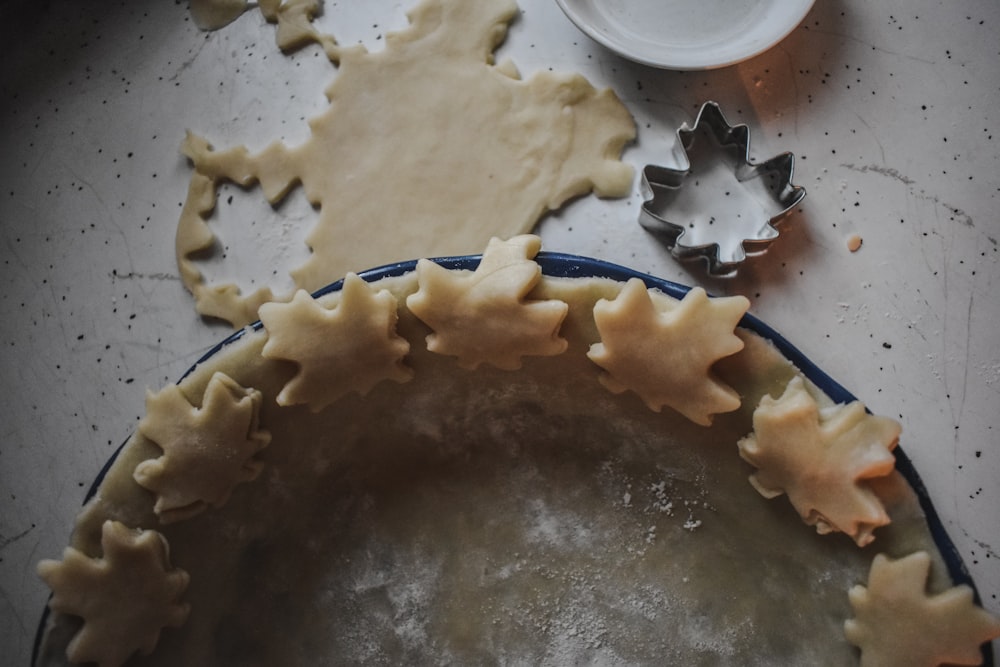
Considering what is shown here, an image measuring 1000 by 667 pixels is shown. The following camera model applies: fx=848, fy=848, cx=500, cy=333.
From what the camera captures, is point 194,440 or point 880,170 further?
point 880,170

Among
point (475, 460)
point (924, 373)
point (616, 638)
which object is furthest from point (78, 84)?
point (924, 373)

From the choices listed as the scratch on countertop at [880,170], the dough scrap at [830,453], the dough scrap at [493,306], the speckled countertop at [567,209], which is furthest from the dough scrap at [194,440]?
the scratch on countertop at [880,170]

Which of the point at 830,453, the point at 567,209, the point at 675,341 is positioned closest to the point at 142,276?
the point at 567,209

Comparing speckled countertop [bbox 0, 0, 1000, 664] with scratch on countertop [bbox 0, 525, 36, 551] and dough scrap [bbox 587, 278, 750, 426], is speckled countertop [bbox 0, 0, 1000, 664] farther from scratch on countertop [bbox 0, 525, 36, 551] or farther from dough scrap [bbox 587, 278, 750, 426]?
dough scrap [bbox 587, 278, 750, 426]

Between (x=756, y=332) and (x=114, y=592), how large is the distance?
0.79 meters

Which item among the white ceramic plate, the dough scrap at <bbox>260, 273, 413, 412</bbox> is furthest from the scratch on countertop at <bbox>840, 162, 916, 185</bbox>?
the dough scrap at <bbox>260, 273, 413, 412</bbox>

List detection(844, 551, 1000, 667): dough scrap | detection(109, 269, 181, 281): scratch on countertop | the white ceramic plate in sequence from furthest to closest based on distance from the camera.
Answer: detection(109, 269, 181, 281): scratch on countertop, the white ceramic plate, detection(844, 551, 1000, 667): dough scrap

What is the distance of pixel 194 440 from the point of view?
97 centimetres

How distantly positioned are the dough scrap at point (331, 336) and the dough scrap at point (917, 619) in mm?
596

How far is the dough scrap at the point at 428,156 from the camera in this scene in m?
1.25

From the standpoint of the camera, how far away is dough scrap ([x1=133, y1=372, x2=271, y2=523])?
3.17ft

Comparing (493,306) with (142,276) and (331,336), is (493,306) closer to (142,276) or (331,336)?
(331,336)

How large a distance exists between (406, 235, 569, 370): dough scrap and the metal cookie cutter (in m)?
0.32

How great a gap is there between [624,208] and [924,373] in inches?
19.6
